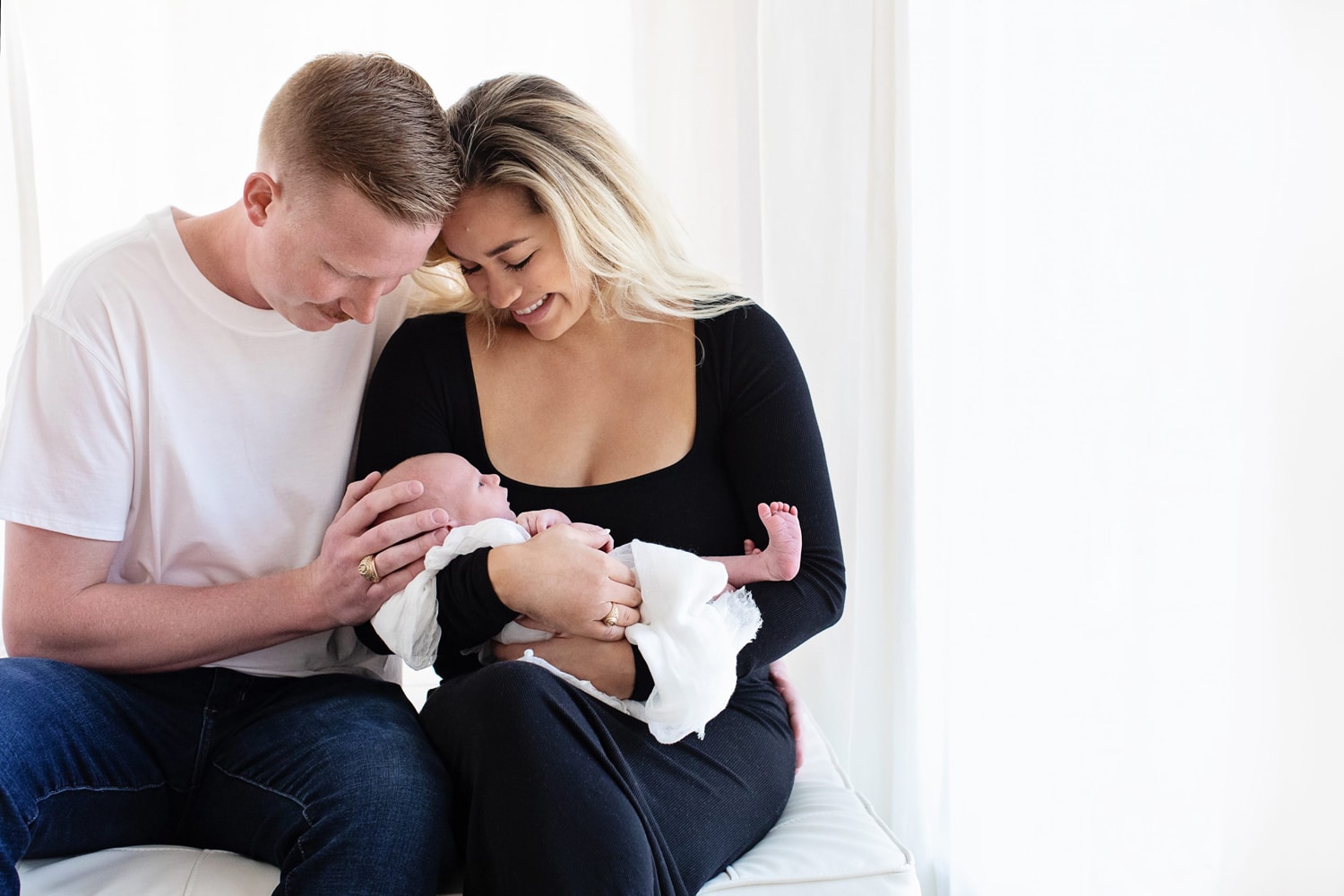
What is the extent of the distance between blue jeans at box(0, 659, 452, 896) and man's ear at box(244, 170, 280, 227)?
69 cm

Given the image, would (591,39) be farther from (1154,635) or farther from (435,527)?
(1154,635)

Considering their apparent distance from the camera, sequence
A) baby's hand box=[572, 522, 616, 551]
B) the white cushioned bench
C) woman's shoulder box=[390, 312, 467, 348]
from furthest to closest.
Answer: woman's shoulder box=[390, 312, 467, 348], baby's hand box=[572, 522, 616, 551], the white cushioned bench

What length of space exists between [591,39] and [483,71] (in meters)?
0.26

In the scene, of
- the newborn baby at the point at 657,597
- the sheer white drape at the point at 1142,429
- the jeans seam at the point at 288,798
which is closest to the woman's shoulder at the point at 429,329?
the newborn baby at the point at 657,597

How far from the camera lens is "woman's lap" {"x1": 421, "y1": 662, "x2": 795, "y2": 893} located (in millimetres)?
1238

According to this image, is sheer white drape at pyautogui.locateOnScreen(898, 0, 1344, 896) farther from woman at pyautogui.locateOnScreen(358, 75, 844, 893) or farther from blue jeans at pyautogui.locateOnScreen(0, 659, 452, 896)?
blue jeans at pyautogui.locateOnScreen(0, 659, 452, 896)

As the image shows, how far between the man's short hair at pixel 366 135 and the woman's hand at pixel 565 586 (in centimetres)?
49

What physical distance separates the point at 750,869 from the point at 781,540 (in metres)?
0.47

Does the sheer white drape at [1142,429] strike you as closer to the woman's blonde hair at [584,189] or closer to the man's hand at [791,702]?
the man's hand at [791,702]

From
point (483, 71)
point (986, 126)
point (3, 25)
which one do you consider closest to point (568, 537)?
point (986, 126)

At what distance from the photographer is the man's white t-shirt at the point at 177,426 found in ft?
5.05

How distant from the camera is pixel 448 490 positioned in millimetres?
1604

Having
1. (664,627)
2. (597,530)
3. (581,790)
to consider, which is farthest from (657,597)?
(581,790)

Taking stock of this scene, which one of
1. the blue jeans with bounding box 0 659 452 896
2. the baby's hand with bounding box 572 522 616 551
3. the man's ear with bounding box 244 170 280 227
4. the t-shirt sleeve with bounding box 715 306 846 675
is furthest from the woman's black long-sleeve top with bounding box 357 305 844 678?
the man's ear with bounding box 244 170 280 227
